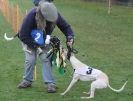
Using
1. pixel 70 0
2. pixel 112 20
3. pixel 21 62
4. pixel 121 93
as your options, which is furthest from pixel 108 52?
pixel 70 0

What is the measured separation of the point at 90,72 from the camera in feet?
27.6

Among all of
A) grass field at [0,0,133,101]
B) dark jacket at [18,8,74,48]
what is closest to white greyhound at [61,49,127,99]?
grass field at [0,0,133,101]

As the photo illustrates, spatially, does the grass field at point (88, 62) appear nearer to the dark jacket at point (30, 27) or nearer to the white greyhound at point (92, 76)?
the white greyhound at point (92, 76)

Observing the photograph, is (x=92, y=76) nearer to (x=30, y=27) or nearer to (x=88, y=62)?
(x=30, y=27)

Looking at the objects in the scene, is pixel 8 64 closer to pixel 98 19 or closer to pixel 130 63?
pixel 130 63

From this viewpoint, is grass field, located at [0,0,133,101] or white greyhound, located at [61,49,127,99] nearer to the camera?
white greyhound, located at [61,49,127,99]

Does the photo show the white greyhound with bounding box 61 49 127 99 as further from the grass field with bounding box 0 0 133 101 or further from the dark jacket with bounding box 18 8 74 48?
the dark jacket with bounding box 18 8 74 48

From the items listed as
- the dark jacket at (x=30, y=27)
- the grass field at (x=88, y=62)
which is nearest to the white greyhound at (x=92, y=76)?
the grass field at (x=88, y=62)

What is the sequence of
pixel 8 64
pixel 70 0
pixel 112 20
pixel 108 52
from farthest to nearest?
pixel 70 0, pixel 112 20, pixel 108 52, pixel 8 64

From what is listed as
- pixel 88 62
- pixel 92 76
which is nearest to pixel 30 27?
pixel 92 76

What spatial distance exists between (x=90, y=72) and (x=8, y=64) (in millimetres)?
3882

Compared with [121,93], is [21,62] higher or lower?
lower

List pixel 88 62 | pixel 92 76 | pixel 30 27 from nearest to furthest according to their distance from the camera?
pixel 92 76, pixel 30 27, pixel 88 62

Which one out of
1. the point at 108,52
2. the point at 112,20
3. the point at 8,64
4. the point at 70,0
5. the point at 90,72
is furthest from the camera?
the point at 70,0
